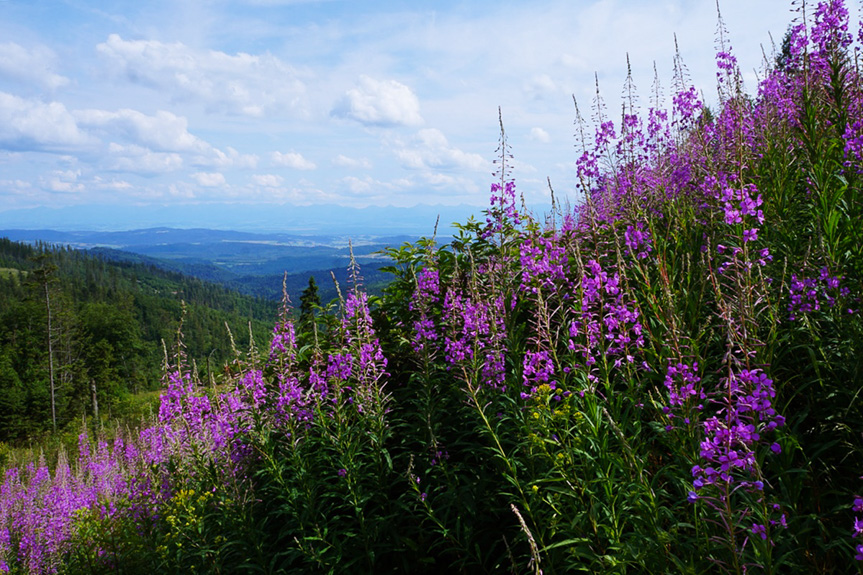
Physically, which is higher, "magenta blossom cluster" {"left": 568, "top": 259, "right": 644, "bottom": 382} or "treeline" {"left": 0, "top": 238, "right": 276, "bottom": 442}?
"magenta blossom cluster" {"left": 568, "top": 259, "right": 644, "bottom": 382}

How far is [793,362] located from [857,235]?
1100 millimetres

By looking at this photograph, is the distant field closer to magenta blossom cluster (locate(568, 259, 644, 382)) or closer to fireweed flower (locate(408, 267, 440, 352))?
fireweed flower (locate(408, 267, 440, 352))

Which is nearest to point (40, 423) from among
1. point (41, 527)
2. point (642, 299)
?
point (41, 527)

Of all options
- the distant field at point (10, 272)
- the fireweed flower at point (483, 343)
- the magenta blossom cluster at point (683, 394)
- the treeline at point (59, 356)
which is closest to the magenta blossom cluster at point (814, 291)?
the magenta blossom cluster at point (683, 394)

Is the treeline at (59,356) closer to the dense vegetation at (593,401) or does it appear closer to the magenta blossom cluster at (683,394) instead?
the dense vegetation at (593,401)

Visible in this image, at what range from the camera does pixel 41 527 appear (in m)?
10.0

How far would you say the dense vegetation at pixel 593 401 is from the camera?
9.32ft

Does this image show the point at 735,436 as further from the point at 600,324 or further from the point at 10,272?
the point at 10,272

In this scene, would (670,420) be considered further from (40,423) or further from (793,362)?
(40,423)

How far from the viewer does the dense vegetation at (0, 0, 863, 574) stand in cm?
284

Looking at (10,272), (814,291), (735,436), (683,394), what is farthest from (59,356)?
(735,436)

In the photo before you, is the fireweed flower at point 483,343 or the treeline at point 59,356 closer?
→ the fireweed flower at point 483,343

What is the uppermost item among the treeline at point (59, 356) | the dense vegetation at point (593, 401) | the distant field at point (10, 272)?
the dense vegetation at point (593, 401)

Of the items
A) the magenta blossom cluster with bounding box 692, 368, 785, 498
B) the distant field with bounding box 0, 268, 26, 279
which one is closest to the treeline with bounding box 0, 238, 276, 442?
the distant field with bounding box 0, 268, 26, 279
